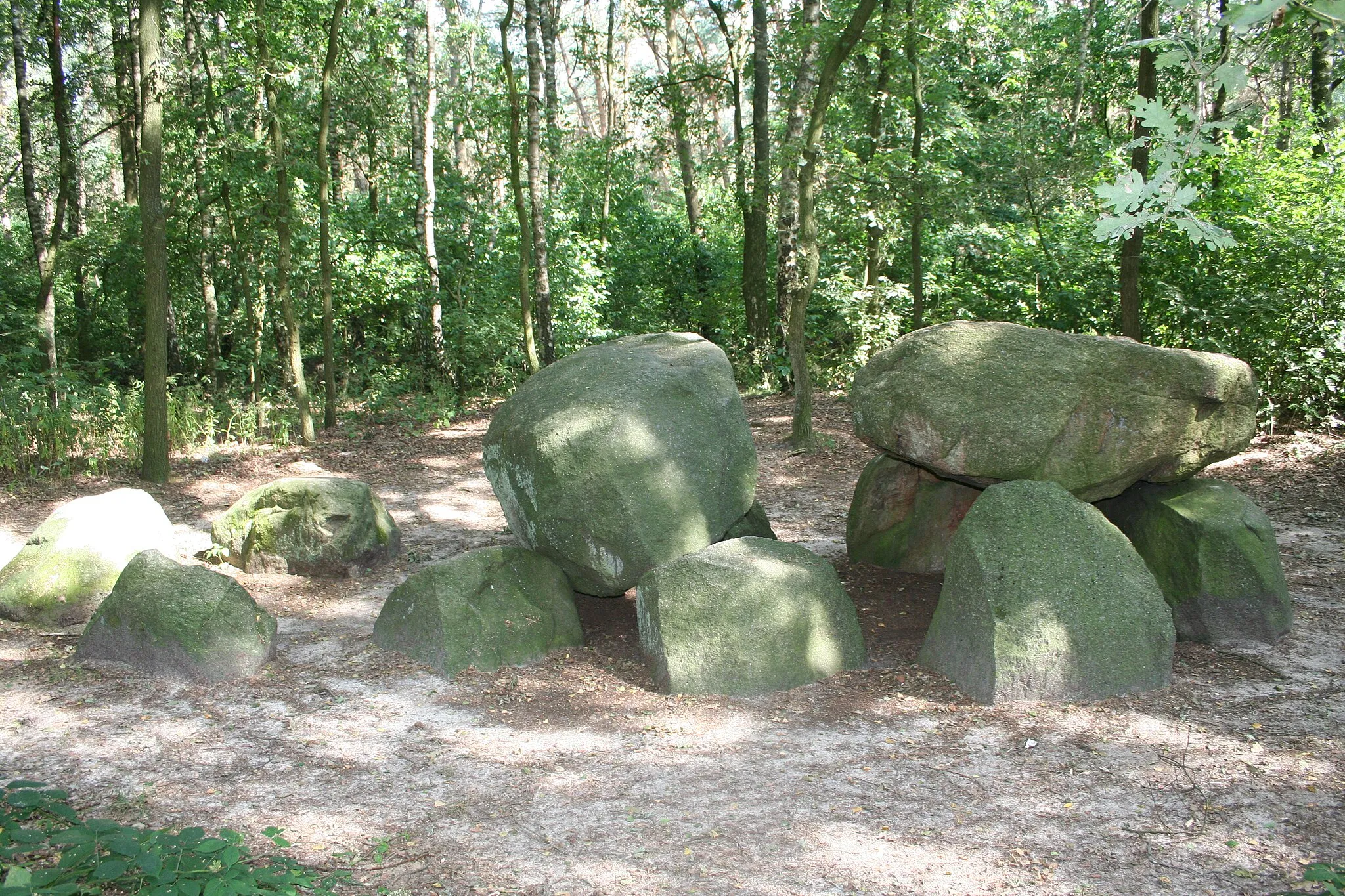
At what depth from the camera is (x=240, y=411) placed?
40.2 feet

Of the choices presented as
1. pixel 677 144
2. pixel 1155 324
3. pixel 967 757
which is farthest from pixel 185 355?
pixel 967 757

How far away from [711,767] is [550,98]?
1627cm

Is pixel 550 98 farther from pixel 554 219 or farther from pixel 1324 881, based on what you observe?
pixel 1324 881

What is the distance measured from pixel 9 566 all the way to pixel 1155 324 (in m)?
10.9

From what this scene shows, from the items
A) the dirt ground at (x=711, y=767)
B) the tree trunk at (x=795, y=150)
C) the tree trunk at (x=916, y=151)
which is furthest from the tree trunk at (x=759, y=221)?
the dirt ground at (x=711, y=767)

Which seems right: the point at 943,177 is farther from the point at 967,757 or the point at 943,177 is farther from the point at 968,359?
the point at 967,757

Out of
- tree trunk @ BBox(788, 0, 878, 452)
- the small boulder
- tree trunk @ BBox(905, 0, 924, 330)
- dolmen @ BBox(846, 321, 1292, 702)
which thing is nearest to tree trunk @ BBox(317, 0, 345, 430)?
tree trunk @ BBox(788, 0, 878, 452)

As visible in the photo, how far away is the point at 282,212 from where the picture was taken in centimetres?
1139

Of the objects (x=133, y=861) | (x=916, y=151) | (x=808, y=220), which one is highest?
(x=916, y=151)

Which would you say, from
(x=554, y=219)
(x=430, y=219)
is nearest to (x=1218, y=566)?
(x=430, y=219)

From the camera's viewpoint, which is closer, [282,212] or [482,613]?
[482,613]

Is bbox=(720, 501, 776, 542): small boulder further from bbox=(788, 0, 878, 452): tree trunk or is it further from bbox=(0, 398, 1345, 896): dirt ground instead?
bbox=(788, 0, 878, 452): tree trunk

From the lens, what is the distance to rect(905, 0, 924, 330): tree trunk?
1112cm

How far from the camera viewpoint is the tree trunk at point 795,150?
981 centimetres
